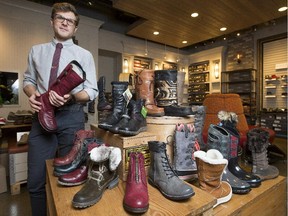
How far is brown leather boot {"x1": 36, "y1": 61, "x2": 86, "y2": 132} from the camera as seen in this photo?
0.96 meters

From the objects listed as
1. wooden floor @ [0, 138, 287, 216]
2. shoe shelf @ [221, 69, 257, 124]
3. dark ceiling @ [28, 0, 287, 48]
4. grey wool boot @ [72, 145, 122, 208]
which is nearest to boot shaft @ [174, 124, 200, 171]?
grey wool boot @ [72, 145, 122, 208]

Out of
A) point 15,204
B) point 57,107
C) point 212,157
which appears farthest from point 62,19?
point 15,204

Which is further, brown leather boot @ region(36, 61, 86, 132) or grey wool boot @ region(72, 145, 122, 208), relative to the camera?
brown leather boot @ region(36, 61, 86, 132)

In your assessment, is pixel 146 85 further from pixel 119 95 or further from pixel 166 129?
pixel 166 129

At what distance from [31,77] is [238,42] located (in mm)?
5848

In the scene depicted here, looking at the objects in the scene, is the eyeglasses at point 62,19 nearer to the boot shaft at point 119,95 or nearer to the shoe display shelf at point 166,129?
the boot shaft at point 119,95

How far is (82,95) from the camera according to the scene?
3.77 feet

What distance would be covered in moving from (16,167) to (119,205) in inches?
93.4

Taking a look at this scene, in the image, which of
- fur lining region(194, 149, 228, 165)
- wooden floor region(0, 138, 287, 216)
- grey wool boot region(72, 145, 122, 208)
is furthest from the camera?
wooden floor region(0, 138, 287, 216)

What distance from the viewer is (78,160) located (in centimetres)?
96

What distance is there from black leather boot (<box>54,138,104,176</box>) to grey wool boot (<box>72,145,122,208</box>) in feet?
0.40

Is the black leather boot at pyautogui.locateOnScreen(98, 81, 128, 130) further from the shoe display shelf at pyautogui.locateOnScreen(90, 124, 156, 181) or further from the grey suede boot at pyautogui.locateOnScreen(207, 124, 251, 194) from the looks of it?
the grey suede boot at pyautogui.locateOnScreen(207, 124, 251, 194)

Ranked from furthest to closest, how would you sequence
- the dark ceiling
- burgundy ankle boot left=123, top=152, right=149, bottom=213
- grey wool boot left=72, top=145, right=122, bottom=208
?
1. the dark ceiling
2. grey wool boot left=72, top=145, right=122, bottom=208
3. burgundy ankle boot left=123, top=152, right=149, bottom=213

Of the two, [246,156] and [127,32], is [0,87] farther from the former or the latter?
[246,156]
